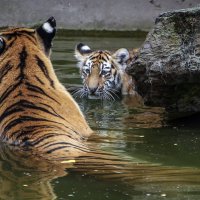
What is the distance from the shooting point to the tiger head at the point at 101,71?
27.9ft

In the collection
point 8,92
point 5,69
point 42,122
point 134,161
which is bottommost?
point 134,161

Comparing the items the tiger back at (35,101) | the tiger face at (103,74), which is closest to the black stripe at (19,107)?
the tiger back at (35,101)

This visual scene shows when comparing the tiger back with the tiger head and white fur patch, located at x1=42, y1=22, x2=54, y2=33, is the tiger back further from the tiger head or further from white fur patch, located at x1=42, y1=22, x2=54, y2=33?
the tiger head

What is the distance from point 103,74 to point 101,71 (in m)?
0.04

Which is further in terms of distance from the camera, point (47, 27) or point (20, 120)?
point (47, 27)

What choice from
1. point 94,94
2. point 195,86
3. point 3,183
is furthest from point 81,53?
point 3,183

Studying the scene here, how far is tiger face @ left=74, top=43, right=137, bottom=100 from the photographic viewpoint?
852 cm

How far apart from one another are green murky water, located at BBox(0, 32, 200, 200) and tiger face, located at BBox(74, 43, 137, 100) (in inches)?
28.6

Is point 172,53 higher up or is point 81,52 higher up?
point 81,52

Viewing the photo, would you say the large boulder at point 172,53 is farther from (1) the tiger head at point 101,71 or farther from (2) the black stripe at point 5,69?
(1) the tiger head at point 101,71

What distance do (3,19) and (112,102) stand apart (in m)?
5.50

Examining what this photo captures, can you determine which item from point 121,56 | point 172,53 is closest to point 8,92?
point 172,53

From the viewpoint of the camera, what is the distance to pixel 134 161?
16.5 feet

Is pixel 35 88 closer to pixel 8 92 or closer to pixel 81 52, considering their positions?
pixel 8 92
